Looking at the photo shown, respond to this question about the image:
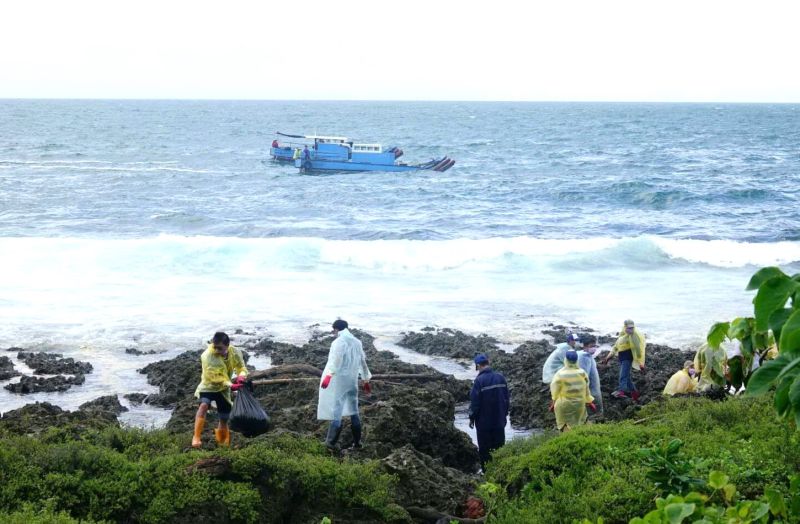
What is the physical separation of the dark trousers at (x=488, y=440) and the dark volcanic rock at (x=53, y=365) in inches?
318

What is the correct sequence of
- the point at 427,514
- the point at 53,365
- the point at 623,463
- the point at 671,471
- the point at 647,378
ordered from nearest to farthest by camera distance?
1. the point at 671,471
2. the point at 623,463
3. the point at 427,514
4. the point at 647,378
5. the point at 53,365

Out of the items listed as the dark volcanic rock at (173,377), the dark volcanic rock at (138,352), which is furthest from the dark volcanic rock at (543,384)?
the dark volcanic rock at (138,352)

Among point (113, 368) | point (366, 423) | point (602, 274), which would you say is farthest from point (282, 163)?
point (366, 423)

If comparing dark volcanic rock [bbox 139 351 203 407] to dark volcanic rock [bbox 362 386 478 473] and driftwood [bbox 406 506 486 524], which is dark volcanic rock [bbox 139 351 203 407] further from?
driftwood [bbox 406 506 486 524]

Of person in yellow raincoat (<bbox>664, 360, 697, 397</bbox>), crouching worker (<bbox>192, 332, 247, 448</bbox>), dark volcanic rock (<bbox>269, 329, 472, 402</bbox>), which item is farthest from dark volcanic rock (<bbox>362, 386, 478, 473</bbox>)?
person in yellow raincoat (<bbox>664, 360, 697, 397</bbox>)

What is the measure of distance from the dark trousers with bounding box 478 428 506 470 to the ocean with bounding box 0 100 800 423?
17.2 feet

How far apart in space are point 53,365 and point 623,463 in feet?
35.6

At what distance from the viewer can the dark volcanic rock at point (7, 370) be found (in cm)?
1470

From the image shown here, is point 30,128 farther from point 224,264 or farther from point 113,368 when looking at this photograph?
point 113,368

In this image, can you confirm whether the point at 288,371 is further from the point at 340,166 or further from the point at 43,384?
the point at 340,166

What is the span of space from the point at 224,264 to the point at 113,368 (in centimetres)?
1053

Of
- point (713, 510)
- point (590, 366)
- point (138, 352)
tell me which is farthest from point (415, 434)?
point (138, 352)

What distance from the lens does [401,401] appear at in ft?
36.8

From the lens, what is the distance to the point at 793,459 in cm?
738
